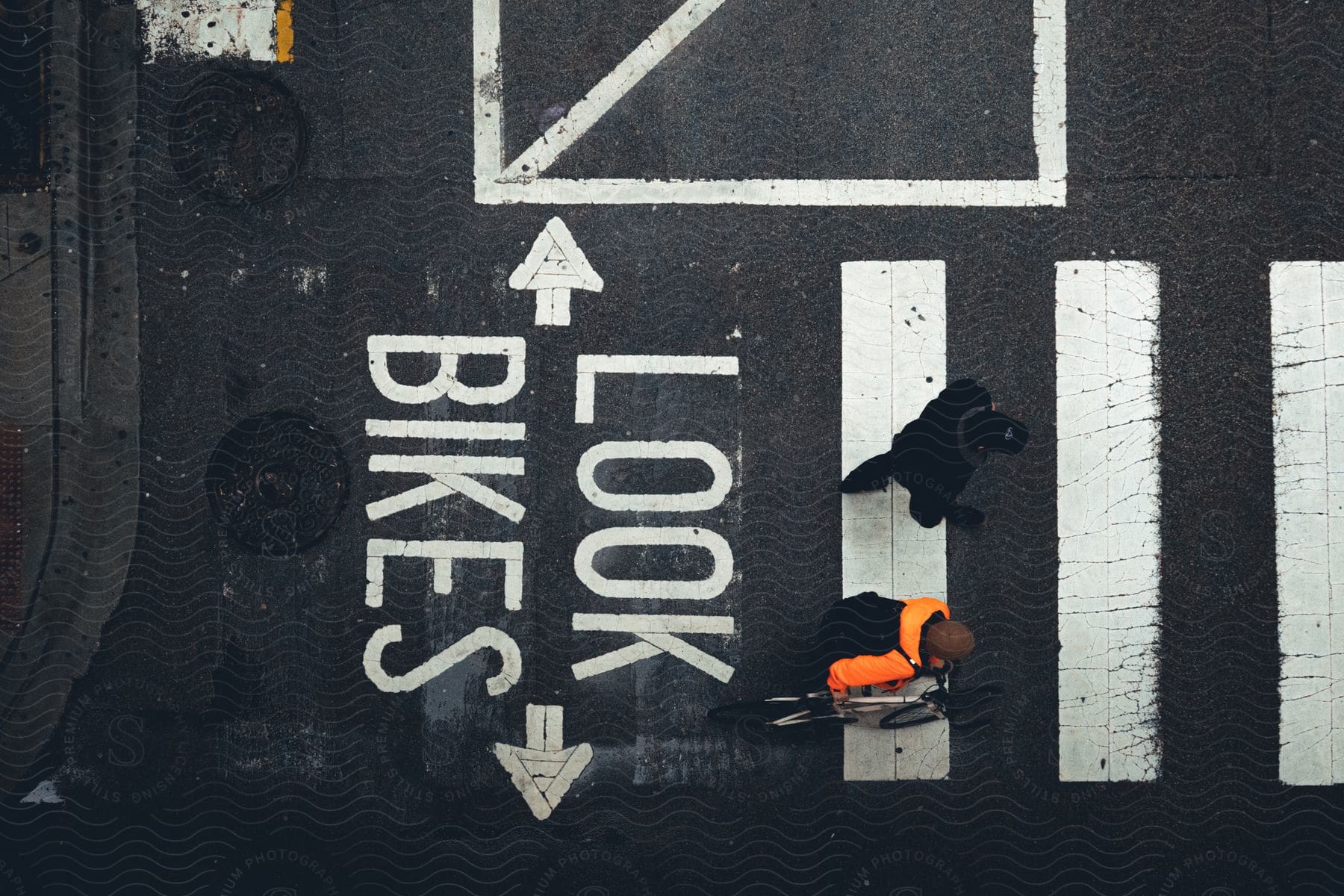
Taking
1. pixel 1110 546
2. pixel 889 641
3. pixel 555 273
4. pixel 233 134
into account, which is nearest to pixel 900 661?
pixel 889 641

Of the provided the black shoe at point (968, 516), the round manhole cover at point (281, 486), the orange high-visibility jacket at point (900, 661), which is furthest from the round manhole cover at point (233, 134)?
the black shoe at point (968, 516)

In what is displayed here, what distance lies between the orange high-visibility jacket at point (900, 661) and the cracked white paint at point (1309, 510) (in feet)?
9.45

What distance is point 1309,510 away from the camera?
20.7ft

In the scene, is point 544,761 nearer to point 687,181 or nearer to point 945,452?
point 945,452

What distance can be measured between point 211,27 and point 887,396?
569 cm

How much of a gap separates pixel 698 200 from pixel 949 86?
200 cm

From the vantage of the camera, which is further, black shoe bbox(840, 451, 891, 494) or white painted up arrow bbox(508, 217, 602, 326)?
white painted up arrow bbox(508, 217, 602, 326)

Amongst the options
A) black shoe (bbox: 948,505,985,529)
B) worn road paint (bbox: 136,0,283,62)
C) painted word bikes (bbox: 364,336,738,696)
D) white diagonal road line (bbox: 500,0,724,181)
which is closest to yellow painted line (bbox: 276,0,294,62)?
worn road paint (bbox: 136,0,283,62)

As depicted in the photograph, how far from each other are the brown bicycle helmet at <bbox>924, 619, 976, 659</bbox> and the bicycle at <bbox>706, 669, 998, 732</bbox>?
0.96 metres

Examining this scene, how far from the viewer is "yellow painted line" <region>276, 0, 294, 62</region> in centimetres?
655

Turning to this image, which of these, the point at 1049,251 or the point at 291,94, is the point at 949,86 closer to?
the point at 1049,251

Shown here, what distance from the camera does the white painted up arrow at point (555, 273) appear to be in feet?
21.2

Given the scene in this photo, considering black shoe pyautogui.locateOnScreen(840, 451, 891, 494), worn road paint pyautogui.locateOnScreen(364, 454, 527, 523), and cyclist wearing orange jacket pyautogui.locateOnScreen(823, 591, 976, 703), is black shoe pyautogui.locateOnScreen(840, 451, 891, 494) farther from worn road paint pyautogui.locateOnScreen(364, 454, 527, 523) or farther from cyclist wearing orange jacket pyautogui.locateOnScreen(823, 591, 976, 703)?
worn road paint pyautogui.locateOnScreen(364, 454, 527, 523)

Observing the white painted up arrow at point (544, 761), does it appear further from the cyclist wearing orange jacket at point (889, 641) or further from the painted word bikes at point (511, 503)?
the cyclist wearing orange jacket at point (889, 641)
